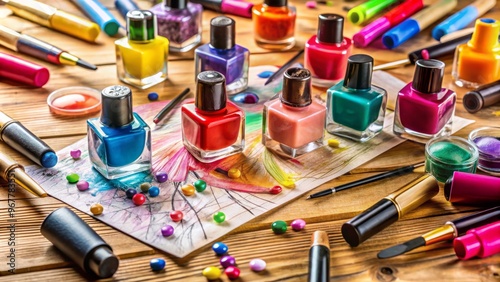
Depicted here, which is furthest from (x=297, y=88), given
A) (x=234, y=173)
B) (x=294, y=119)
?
(x=234, y=173)

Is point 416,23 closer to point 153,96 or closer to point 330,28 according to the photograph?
point 330,28

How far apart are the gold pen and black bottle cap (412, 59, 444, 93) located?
1.74 ft

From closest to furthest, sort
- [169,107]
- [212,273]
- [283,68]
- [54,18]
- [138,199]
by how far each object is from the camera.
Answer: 1. [212,273]
2. [138,199]
3. [169,107]
4. [283,68]
5. [54,18]

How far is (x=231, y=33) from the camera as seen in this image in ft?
3.92

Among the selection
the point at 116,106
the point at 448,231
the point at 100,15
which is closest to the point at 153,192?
the point at 116,106

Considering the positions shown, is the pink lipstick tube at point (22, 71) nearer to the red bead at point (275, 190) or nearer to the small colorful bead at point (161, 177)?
the small colorful bead at point (161, 177)

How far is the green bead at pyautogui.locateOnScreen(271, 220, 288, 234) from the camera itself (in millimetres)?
902

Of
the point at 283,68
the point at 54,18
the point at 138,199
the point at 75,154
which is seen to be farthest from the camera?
the point at 54,18

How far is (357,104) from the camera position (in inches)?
42.6

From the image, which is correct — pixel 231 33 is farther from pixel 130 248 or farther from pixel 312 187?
pixel 130 248

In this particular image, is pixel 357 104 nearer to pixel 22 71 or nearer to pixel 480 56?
pixel 480 56

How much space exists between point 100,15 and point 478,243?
2.88 feet

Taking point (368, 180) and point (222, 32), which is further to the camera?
point (222, 32)

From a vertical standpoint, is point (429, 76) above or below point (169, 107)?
above
